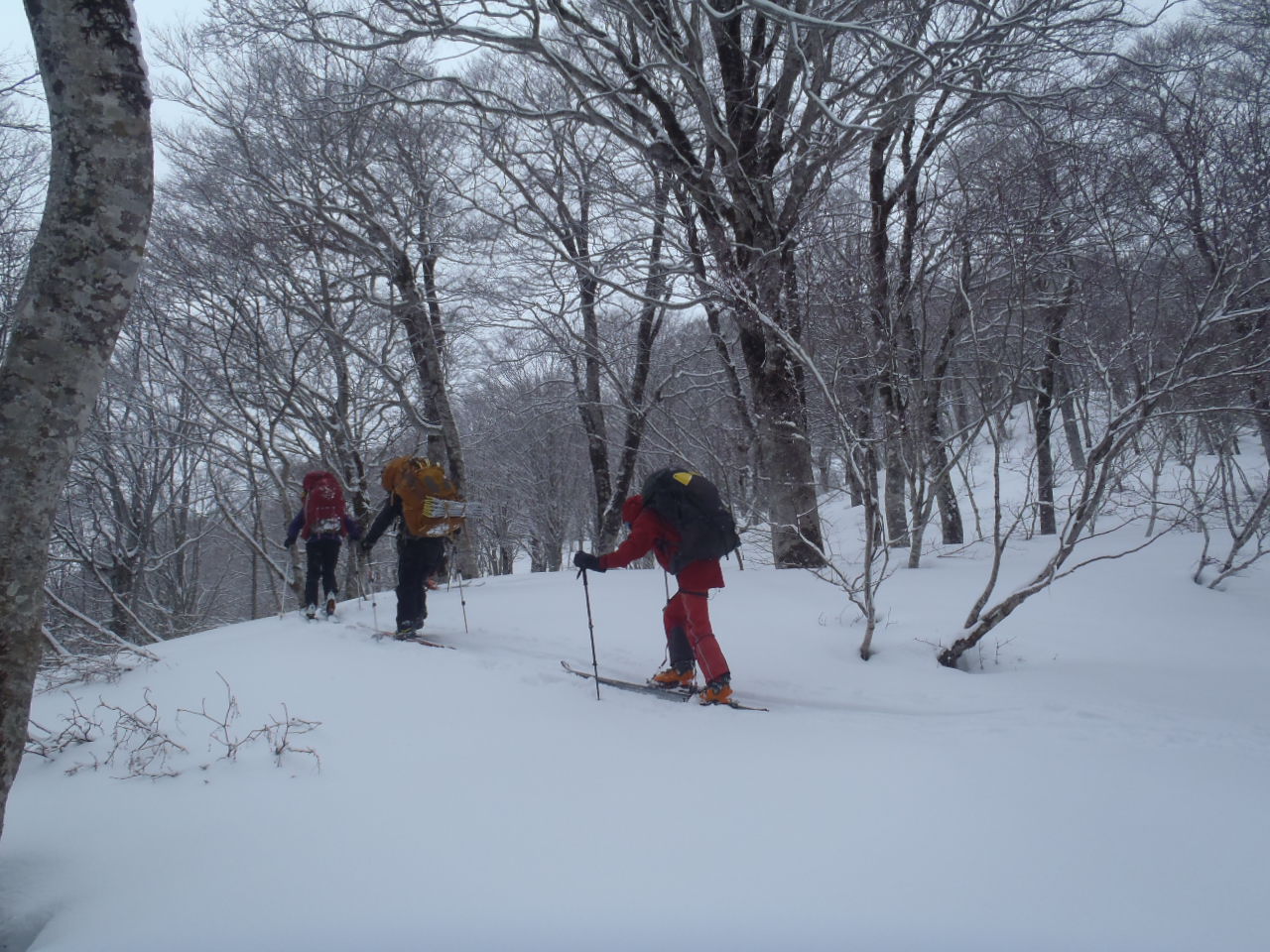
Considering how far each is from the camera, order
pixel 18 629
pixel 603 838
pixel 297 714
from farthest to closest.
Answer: pixel 297 714
pixel 603 838
pixel 18 629

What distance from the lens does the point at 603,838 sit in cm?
267

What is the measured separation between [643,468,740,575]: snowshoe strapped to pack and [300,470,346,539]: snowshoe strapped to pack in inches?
164

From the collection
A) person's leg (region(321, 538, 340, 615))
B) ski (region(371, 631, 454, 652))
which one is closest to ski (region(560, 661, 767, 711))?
ski (region(371, 631, 454, 652))

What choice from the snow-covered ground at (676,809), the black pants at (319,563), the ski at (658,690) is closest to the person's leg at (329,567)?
the black pants at (319,563)

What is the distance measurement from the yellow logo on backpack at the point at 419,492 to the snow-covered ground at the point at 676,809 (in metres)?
1.54

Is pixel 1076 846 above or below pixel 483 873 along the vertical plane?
below

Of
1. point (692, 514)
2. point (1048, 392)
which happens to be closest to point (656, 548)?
point (692, 514)

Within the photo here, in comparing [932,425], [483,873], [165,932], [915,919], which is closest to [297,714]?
[165,932]

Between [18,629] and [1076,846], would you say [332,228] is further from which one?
[1076,846]

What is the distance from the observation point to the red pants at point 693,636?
4.32 meters

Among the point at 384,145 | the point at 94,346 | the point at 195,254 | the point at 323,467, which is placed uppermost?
the point at 384,145

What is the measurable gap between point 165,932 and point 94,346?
1.93m

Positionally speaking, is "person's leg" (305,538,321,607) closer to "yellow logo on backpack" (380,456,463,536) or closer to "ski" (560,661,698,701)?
"yellow logo on backpack" (380,456,463,536)

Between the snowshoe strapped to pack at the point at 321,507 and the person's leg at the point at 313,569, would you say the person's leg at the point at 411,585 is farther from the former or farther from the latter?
the person's leg at the point at 313,569
